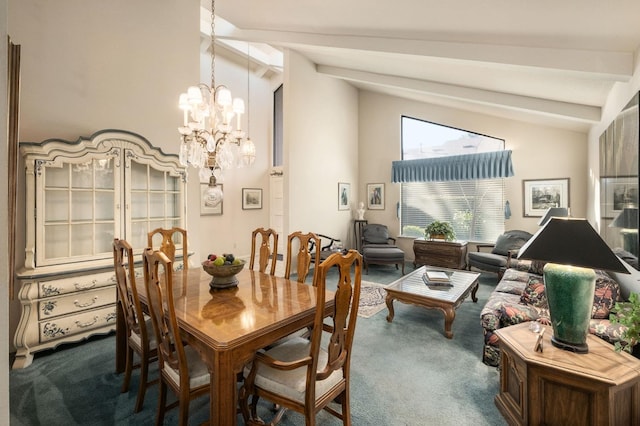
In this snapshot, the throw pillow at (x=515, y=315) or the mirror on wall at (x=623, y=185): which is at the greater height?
the mirror on wall at (x=623, y=185)

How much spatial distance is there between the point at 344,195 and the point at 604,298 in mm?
4891

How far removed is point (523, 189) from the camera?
207 inches

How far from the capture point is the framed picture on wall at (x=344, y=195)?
257 inches

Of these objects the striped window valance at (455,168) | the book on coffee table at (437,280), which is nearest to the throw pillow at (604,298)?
the book on coffee table at (437,280)

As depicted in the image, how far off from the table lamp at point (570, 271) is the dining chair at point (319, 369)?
1.12 m

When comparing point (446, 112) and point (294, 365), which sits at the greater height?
point (446, 112)

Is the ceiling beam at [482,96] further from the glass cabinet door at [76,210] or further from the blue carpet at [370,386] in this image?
the glass cabinet door at [76,210]

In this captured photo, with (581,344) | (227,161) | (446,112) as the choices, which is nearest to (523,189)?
(446,112)

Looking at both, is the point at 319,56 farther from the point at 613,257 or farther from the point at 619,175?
the point at 613,257

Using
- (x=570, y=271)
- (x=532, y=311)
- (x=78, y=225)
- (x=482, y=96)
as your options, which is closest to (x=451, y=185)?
(x=482, y=96)

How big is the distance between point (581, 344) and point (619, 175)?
→ 61.1 inches

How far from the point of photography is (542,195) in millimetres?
5078

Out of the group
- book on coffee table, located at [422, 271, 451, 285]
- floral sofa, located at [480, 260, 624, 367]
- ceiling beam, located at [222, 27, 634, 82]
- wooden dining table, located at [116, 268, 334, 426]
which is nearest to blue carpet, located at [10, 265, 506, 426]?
floral sofa, located at [480, 260, 624, 367]

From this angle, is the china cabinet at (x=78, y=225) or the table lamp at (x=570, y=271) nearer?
the table lamp at (x=570, y=271)
